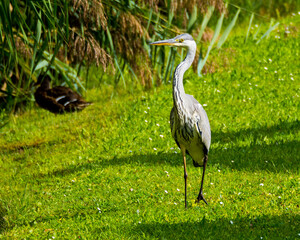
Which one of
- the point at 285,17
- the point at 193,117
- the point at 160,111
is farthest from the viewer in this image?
the point at 285,17

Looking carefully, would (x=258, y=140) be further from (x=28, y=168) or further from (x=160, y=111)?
(x=28, y=168)

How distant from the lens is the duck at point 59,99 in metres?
9.71

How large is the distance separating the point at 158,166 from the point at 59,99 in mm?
3593

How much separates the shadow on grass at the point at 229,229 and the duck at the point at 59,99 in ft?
16.5

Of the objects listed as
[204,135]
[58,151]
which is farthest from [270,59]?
[204,135]

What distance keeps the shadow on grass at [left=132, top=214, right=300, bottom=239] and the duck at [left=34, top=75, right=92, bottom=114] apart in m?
5.03

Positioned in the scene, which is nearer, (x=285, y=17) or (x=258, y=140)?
(x=258, y=140)

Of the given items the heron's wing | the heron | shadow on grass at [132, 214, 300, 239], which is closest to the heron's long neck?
the heron

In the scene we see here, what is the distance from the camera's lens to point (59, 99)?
32.0 ft

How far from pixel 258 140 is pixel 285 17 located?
A: 8096 mm

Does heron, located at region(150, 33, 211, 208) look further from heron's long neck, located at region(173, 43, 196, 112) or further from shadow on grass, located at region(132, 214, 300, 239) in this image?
shadow on grass, located at region(132, 214, 300, 239)

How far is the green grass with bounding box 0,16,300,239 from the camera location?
17.3ft

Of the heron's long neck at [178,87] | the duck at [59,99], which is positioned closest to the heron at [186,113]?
the heron's long neck at [178,87]

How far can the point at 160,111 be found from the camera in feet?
29.5
